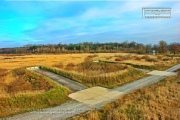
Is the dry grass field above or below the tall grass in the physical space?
above

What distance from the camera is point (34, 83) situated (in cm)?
2167

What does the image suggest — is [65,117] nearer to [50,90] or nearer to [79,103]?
[79,103]

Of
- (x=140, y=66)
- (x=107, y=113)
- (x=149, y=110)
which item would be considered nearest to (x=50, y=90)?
(x=107, y=113)

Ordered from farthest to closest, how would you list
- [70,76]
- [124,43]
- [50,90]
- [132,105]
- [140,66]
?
[124,43] → [140,66] → [70,76] → [50,90] → [132,105]

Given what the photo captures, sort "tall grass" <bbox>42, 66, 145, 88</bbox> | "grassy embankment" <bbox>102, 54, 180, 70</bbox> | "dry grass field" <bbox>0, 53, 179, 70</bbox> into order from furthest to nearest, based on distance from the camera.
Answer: "dry grass field" <bbox>0, 53, 179, 70</bbox> → "grassy embankment" <bbox>102, 54, 180, 70</bbox> → "tall grass" <bbox>42, 66, 145, 88</bbox>

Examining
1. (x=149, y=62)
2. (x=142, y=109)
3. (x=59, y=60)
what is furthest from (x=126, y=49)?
(x=142, y=109)

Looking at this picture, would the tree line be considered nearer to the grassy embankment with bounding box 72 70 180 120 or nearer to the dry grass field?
the dry grass field

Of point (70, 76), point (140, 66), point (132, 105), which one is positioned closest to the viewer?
point (132, 105)

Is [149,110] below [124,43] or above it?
below

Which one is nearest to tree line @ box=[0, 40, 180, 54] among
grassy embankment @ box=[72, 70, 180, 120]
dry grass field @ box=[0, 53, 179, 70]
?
dry grass field @ box=[0, 53, 179, 70]

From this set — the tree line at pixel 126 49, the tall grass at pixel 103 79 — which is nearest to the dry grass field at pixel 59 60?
the tall grass at pixel 103 79

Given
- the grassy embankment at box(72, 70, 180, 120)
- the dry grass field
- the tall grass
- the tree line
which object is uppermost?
the tree line

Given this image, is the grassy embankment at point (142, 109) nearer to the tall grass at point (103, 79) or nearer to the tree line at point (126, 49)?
the tall grass at point (103, 79)

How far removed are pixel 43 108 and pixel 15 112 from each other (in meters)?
2.00
